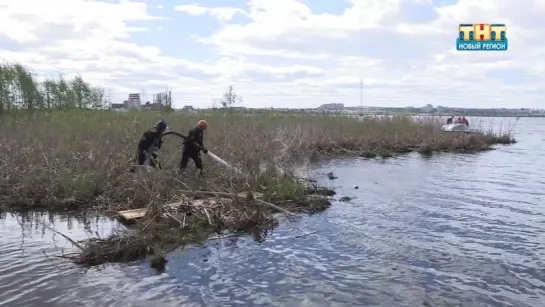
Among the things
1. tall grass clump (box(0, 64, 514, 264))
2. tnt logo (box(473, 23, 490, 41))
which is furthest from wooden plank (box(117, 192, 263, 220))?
tnt logo (box(473, 23, 490, 41))

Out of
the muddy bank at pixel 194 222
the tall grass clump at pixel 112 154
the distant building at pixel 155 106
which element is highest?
the distant building at pixel 155 106

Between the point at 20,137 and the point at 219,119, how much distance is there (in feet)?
34.3

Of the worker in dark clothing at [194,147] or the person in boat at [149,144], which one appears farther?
the worker in dark clothing at [194,147]

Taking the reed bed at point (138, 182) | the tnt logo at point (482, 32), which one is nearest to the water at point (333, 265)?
the reed bed at point (138, 182)

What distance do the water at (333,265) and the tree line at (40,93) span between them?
18104 mm

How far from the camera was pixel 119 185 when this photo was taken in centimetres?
1239

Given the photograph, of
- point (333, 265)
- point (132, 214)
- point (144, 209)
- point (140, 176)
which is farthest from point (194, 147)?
point (333, 265)

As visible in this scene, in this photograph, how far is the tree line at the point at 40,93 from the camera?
26.1 m

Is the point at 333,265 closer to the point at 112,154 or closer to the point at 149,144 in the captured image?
the point at 149,144

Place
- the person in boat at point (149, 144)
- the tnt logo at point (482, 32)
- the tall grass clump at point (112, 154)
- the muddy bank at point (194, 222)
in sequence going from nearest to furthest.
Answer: the muddy bank at point (194, 222)
the tall grass clump at point (112, 154)
the person in boat at point (149, 144)
the tnt logo at point (482, 32)

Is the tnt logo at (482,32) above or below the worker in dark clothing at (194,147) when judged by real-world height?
above

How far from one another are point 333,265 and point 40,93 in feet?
87.0

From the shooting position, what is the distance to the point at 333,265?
8250 millimetres

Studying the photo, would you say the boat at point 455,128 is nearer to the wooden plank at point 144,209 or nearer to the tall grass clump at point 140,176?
the tall grass clump at point 140,176
